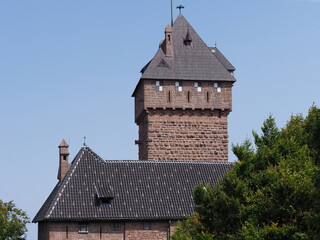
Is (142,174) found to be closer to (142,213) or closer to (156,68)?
(142,213)

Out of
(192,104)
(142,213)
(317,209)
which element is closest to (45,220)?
(142,213)

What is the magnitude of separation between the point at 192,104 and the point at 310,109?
17193 mm

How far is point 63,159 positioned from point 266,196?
23194 mm

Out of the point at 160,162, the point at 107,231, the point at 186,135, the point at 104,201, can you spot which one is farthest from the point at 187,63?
the point at 107,231

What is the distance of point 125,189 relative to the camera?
164 ft

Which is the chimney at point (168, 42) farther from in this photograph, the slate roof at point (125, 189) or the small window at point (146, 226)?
the small window at point (146, 226)

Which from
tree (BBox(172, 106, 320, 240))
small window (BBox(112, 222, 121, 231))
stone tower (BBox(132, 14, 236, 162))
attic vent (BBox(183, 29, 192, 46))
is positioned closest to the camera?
tree (BBox(172, 106, 320, 240))

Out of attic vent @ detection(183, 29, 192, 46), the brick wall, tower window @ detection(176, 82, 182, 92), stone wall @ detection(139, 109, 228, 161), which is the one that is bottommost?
the brick wall

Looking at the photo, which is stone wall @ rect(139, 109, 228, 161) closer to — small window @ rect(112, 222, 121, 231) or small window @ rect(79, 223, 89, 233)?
small window @ rect(112, 222, 121, 231)

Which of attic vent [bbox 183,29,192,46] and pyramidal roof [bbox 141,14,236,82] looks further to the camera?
attic vent [bbox 183,29,192,46]

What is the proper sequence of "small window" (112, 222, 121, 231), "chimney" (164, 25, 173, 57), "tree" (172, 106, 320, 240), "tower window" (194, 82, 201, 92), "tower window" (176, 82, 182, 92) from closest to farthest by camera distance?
"tree" (172, 106, 320, 240) → "small window" (112, 222, 121, 231) → "tower window" (176, 82, 182, 92) → "tower window" (194, 82, 201, 92) → "chimney" (164, 25, 173, 57)

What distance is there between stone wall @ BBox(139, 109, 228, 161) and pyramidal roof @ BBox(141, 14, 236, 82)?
2760 mm

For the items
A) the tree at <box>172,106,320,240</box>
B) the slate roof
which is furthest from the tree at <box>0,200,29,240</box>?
the tree at <box>172,106,320,240</box>

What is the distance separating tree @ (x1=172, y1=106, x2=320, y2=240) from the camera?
100ft
